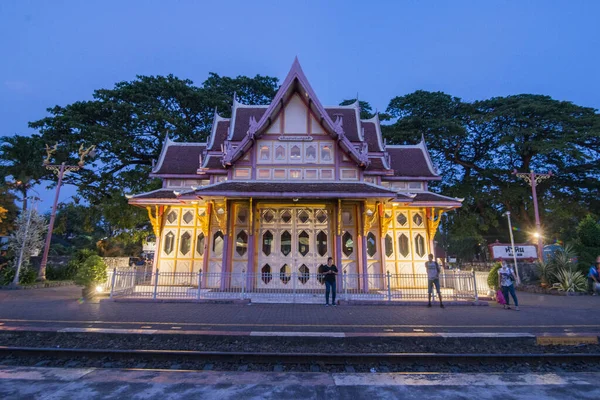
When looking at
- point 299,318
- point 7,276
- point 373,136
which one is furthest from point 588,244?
point 7,276

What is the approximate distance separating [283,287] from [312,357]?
926 cm

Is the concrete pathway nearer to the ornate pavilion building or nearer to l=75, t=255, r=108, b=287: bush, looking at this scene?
l=75, t=255, r=108, b=287: bush

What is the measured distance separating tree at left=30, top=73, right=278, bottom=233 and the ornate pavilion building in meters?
10.9

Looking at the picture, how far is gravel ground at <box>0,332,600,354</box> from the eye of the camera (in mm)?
6898

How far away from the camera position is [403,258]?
17.4 m

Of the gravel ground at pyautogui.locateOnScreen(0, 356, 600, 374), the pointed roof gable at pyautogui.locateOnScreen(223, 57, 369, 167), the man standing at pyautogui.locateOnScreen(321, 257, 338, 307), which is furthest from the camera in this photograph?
the pointed roof gable at pyautogui.locateOnScreen(223, 57, 369, 167)

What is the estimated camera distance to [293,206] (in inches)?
637

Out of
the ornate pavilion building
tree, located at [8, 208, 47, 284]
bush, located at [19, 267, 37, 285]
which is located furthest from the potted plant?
bush, located at [19, 267, 37, 285]

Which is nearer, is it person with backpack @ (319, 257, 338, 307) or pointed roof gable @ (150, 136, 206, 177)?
person with backpack @ (319, 257, 338, 307)

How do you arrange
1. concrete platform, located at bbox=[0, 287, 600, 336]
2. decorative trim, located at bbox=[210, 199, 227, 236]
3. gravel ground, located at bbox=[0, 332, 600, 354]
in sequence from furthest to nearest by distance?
decorative trim, located at bbox=[210, 199, 227, 236], concrete platform, located at bbox=[0, 287, 600, 336], gravel ground, located at bbox=[0, 332, 600, 354]

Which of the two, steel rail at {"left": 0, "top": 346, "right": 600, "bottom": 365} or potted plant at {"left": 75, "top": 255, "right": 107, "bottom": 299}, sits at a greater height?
potted plant at {"left": 75, "top": 255, "right": 107, "bottom": 299}

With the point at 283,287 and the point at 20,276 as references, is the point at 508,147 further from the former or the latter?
the point at 20,276

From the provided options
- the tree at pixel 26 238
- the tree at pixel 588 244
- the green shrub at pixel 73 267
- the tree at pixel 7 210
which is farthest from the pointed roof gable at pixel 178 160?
the tree at pixel 588 244

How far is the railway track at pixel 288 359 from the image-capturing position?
602 cm
